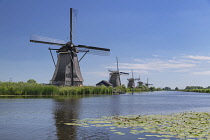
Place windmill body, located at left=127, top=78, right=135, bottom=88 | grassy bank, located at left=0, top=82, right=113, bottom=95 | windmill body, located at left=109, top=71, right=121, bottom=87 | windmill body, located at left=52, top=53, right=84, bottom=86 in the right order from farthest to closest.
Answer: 1. windmill body, located at left=127, top=78, right=135, bottom=88
2. windmill body, located at left=109, top=71, right=121, bottom=87
3. windmill body, located at left=52, top=53, right=84, bottom=86
4. grassy bank, located at left=0, top=82, right=113, bottom=95

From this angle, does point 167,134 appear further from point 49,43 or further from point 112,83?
point 112,83

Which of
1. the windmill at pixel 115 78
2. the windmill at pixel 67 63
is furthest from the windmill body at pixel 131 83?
the windmill at pixel 67 63

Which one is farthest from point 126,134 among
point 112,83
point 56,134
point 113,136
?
point 112,83

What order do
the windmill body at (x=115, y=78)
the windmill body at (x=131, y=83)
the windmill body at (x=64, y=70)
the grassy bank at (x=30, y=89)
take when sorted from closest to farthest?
the grassy bank at (x=30, y=89), the windmill body at (x=64, y=70), the windmill body at (x=115, y=78), the windmill body at (x=131, y=83)

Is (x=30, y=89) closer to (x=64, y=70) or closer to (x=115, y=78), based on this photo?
(x=64, y=70)

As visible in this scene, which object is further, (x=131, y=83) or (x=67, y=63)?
(x=131, y=83)

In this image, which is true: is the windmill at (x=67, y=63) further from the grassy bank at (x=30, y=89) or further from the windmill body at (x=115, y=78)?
the windmill body at (x=115, y=78)

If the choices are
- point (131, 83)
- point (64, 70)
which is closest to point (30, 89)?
point (64, 70)

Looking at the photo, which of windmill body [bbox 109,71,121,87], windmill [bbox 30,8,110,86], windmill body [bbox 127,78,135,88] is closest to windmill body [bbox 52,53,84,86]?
windmill [bbox 30,8,110,86]

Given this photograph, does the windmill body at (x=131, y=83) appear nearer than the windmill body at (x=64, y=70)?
No

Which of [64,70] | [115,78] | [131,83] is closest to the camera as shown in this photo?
[64,70]

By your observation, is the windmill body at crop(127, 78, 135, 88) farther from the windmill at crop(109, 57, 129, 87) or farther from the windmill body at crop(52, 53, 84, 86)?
the windmill body at crop(52, 53, 84, 86)

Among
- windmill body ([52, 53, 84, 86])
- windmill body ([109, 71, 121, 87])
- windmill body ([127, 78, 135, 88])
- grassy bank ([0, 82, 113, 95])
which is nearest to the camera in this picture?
grassy bank ([0, 82, 113, 95])

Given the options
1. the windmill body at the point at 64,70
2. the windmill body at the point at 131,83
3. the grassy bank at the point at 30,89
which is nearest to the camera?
the grassy bank at the point at 30,89
